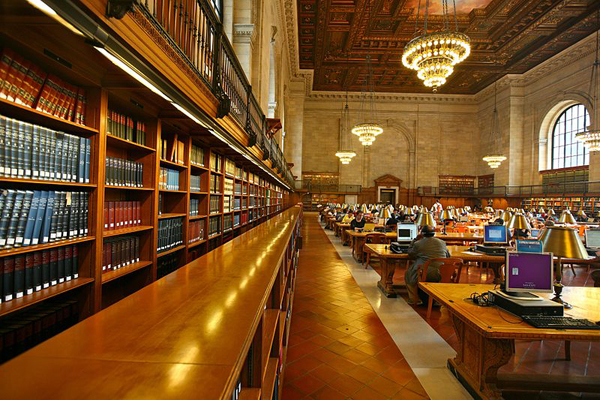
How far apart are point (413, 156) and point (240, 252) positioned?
25448mm

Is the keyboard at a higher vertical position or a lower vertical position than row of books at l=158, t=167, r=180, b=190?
lower

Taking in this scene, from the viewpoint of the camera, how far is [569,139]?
1831 centimetres

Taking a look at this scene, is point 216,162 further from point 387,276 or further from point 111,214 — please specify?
point 387,276

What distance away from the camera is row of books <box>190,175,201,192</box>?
4.07m

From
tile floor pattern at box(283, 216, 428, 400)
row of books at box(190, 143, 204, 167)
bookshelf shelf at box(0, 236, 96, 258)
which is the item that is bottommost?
tile floor pattern at box(283, 216, 428, 400)

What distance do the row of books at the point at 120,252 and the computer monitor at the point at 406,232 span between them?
13.3 feet

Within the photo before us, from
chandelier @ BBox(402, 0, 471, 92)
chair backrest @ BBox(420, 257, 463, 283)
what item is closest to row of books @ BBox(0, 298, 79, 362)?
chair backrest @ BBox(420, 257, 463, 283)

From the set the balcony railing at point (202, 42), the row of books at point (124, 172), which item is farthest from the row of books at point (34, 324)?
the balcony railing at point (202, 42)

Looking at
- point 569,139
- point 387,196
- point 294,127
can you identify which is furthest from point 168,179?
point 387,196

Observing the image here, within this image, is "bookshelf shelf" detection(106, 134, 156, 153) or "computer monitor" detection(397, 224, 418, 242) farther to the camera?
"computer monitor" detection(397, 224, 418, 242)

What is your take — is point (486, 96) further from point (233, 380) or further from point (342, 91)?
point (233, 380)

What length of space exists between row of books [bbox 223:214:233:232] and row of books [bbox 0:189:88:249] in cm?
337

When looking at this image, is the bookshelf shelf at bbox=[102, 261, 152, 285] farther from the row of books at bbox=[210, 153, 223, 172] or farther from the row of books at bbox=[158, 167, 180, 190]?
the row of books at bbox=[210, 153, 223, 172]

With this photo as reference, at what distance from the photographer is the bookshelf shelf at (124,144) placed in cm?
249
